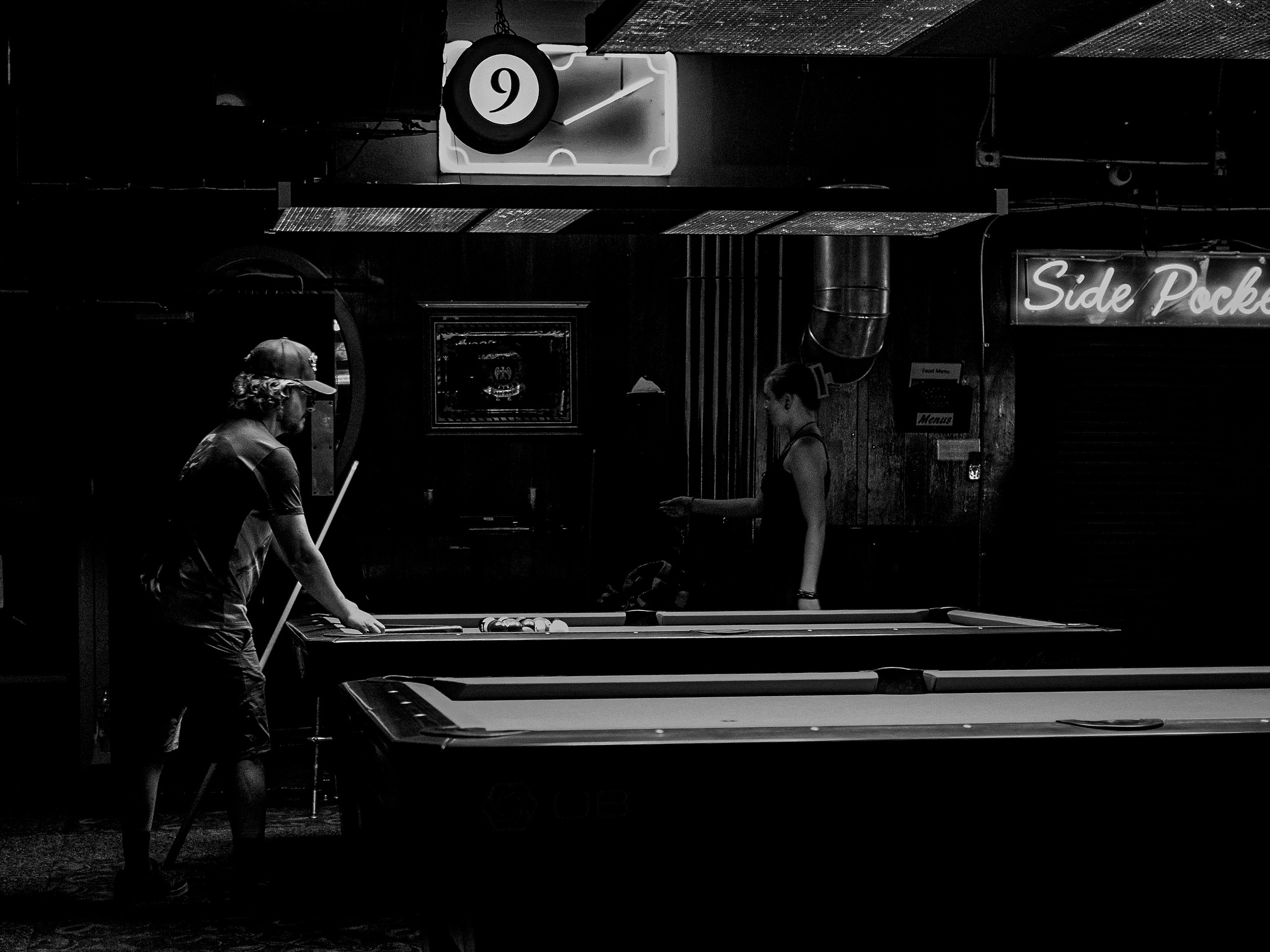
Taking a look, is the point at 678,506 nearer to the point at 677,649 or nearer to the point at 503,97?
the point at 503,97

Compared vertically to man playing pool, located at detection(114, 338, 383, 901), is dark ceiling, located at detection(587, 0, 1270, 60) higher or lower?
higher

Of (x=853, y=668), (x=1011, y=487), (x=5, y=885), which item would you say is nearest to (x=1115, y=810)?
(x=853, y=668)

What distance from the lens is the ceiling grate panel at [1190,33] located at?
3.68 metres

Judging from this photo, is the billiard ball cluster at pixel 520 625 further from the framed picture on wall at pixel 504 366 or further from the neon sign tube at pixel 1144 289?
the neon sign tube at pixel 1144 289

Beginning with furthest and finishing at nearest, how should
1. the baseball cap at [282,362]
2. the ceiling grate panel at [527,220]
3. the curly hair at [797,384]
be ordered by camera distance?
the curly hair at [797,384] → the ceiling grate panel at [527,220] → the baseball cap at [282,362]

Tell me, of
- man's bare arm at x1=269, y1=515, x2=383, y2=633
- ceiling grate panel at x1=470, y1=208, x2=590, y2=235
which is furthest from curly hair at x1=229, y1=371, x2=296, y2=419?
ceiling grate panel at x1=470, y1=208, x2=590, y2=235

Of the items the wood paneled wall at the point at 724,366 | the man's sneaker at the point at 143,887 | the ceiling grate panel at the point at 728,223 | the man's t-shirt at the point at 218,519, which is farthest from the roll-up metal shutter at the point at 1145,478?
the man's sneaker at the point at 143,887

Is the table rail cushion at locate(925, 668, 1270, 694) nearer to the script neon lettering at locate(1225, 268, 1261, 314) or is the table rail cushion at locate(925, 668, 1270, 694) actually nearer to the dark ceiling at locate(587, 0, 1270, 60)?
the dark ceiling at locate(587, 0, 1270, 60)

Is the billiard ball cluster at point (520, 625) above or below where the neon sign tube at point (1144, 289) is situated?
below

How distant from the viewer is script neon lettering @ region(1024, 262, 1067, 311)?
7578 millimetres

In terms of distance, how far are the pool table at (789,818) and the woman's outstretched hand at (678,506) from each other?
372cm

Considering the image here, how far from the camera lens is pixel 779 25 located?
3.86 meters

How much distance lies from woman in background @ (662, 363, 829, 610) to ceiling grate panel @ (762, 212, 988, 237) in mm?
589

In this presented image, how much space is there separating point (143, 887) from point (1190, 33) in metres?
3.91
